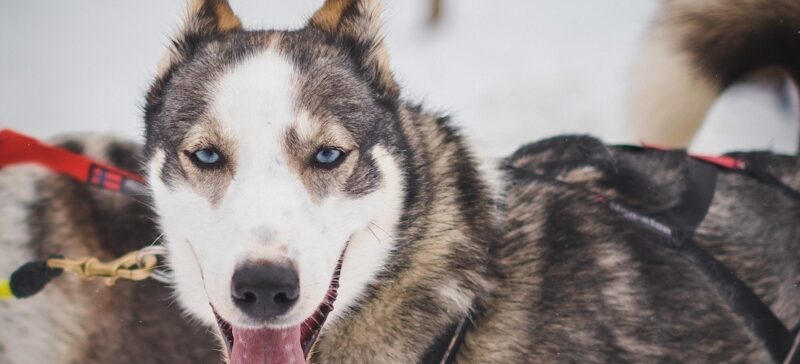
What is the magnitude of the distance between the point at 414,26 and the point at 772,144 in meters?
2.38

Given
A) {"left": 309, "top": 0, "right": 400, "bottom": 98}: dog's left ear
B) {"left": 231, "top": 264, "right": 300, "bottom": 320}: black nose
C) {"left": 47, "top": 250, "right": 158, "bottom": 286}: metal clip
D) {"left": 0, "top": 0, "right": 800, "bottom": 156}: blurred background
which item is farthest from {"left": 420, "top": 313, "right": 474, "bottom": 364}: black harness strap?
{"left": 0, "top": 0, "right": 800, "bottom": 156}: blurred background

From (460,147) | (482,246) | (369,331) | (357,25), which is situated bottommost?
(369,331)

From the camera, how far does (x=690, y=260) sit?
1651 mm

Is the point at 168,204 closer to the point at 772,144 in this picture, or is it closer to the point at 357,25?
the point at 357,25

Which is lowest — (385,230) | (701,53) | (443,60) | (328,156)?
(443,60)

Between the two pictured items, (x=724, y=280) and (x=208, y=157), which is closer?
(x=208, y=157)

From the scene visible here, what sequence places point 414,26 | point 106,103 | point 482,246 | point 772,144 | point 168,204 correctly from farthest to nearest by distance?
1. point 414,26
2. point 106,103
3. point 772,144
4. point 482,246
5. point 168,204

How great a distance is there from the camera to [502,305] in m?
1.53

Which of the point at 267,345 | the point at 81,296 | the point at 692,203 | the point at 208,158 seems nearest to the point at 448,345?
the point at 267,345

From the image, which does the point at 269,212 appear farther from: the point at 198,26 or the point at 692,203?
the point at 692,203

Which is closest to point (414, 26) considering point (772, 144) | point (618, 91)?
point (618, 91)

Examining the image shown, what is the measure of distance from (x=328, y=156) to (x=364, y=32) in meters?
0.37

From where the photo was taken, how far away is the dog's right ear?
1.58 metres

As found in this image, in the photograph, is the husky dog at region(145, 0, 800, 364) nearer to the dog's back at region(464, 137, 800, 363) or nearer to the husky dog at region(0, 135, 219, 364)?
the dog's back at region(464, 137, 800, 363)
